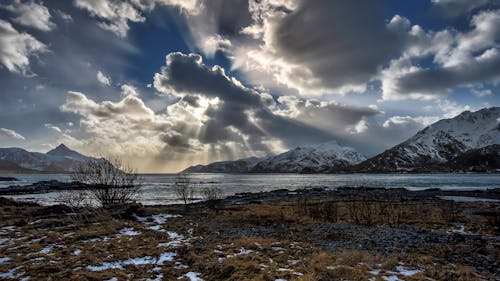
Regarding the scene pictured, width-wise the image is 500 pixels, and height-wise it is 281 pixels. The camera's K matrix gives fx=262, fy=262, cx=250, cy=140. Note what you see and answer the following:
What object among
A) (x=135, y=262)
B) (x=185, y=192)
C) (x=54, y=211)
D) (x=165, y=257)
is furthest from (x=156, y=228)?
(x=185, y=192)

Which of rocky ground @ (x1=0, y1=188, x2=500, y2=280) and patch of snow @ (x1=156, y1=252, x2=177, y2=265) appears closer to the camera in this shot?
rocky ground @ (x1=0, y1=188, x2=500, y2=280)

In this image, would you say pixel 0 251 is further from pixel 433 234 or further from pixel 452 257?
pixel 433 234

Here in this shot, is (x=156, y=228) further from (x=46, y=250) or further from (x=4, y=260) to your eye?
(x=4, y=260)

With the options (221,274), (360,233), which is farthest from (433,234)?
(221,274)

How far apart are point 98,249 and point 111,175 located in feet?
72.7

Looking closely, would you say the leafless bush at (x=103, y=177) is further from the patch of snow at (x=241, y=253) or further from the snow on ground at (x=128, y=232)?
the patch of snow at (x=241, y=253)

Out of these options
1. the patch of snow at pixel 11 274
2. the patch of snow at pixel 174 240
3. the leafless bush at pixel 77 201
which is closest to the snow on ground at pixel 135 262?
the patch of snow at pixel 174 240

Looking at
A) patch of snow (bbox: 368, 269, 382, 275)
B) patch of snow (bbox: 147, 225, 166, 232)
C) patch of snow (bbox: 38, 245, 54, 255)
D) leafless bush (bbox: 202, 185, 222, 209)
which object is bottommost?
leafless bush (bbox: 202, 185, 222, 209)

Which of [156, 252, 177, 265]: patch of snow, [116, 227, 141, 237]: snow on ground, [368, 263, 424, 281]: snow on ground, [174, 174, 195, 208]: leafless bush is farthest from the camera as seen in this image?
[174, 174, 195, 208]: leafless bush

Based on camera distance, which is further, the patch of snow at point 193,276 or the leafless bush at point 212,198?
the leafless bush at point 212,198

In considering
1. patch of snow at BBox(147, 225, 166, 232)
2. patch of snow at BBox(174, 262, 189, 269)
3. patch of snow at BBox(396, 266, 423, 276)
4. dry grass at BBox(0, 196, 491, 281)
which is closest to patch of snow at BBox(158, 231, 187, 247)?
dry grass at BBox(0, 196, 491, 281)

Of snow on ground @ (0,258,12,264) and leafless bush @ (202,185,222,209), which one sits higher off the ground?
snow on ground @ (0,258,12,264)

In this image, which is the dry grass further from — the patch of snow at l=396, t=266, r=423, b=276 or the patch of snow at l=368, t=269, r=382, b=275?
the patch of snow at l=396, t=266, r=423, b=276

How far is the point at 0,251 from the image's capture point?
13984mm
